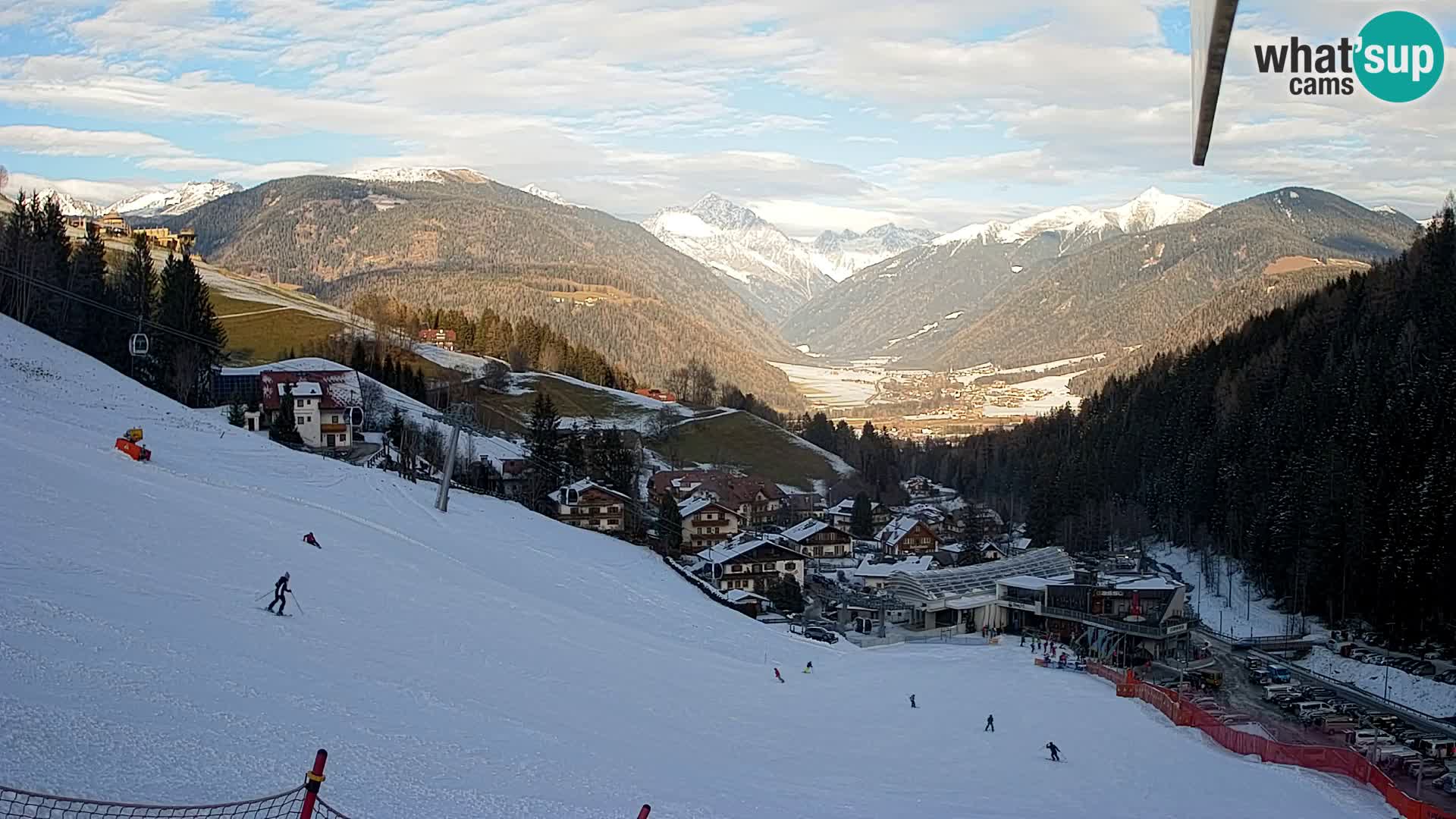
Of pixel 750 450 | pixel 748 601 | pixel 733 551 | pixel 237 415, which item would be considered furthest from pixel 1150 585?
pixel 750 450

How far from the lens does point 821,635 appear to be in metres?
44.3

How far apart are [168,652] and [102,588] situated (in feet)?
8.69

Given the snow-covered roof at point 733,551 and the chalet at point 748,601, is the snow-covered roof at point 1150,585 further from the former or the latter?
the snow-covered roof at point 733,551

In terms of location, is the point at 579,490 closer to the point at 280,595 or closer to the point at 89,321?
the point at 89,321

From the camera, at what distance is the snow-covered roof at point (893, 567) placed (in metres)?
59.6

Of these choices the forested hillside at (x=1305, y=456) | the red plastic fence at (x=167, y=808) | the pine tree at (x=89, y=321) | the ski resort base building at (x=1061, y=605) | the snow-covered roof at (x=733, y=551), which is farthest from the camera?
the snow-covered roof at (x=733, y=551)

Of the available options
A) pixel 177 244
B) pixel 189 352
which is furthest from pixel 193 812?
pixel 177 244

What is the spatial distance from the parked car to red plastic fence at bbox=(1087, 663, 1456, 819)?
13.6 m

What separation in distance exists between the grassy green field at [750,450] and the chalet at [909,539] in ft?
80.6

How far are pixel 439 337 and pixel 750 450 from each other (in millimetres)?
42601

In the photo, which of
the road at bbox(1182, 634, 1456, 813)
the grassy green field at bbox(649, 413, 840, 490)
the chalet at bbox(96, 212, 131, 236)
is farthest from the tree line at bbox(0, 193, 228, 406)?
the chalet at bbox(96, 212, 131, 236)

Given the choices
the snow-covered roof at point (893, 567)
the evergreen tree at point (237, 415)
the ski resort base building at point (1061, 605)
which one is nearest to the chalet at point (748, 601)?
the ski resort base building at point (1061, 605)

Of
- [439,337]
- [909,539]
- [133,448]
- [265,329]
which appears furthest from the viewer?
[439,337]

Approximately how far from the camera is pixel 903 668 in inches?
1426
